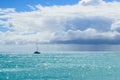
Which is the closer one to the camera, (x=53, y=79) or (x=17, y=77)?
(x=53, y=79)

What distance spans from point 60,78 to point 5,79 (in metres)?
12.7

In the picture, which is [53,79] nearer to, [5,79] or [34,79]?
[34,79]

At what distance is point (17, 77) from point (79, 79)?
1532 centimetres

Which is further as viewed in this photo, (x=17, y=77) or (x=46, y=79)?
(x=17, y=77)

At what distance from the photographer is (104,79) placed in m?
74.4

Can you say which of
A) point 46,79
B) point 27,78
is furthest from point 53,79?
point 27,78

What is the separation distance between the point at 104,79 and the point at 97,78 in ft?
7.18

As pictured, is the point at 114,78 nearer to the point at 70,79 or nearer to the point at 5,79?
the point at 70,79

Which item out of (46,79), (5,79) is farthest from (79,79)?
(5,79)

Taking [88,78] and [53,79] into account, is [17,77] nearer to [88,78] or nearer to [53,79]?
[53,79]

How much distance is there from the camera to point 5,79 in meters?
75.8

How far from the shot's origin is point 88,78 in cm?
7581

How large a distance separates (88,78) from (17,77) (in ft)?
55.9

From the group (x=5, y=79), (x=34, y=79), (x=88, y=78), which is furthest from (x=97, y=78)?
(x=5, y=79)
